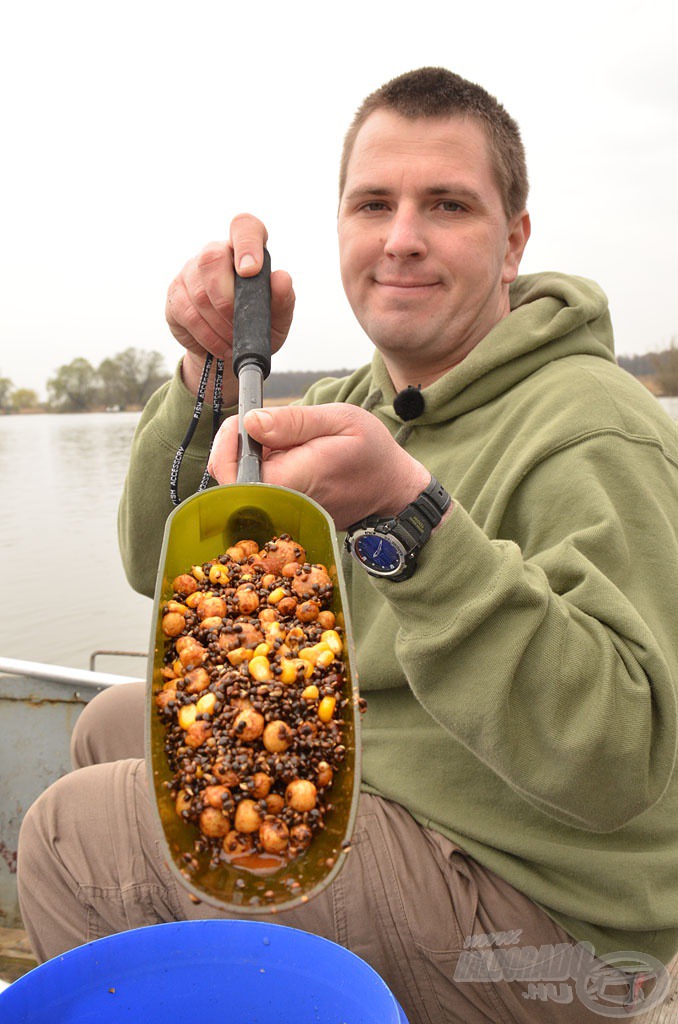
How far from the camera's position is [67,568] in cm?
991

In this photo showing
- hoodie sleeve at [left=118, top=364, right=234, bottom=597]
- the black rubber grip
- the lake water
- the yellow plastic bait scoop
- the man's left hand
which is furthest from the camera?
the lake water

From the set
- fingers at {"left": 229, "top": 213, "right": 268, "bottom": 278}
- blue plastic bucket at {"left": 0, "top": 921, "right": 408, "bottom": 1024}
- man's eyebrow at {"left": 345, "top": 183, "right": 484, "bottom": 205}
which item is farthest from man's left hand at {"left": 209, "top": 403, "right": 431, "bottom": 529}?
man's eyebrow at {"left": 345, "top": 183, "right": 484, "bottom": 205}

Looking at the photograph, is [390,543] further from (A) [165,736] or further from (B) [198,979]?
(B) [198,979]

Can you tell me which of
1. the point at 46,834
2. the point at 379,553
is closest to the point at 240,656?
the point at 379,553

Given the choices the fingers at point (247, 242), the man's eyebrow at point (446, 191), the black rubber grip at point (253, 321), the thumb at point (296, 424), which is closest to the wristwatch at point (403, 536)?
the thumb at point (296, 424)

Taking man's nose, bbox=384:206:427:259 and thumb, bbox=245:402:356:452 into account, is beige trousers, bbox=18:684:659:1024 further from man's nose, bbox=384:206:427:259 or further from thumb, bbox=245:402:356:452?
man's nose, bbox=384:206:427:259

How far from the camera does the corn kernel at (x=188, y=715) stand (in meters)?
0.97

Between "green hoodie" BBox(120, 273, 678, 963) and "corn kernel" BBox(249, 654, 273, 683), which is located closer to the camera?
"corn kernel" BBox(249, 654, 273, 683)

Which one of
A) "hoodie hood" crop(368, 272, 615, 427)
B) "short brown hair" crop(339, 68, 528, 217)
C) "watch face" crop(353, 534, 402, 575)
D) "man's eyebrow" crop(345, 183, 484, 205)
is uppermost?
"short brown hair" crop(339, 68, 528, 217)

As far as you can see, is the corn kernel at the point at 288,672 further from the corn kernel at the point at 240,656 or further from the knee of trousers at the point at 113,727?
the knee of trousers at the point at 113,727

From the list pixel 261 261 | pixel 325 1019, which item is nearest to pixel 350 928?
pixel 325 1019

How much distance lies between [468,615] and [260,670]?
0.33 metres

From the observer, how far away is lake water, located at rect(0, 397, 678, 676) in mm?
7501

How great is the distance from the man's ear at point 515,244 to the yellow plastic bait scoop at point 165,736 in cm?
102
